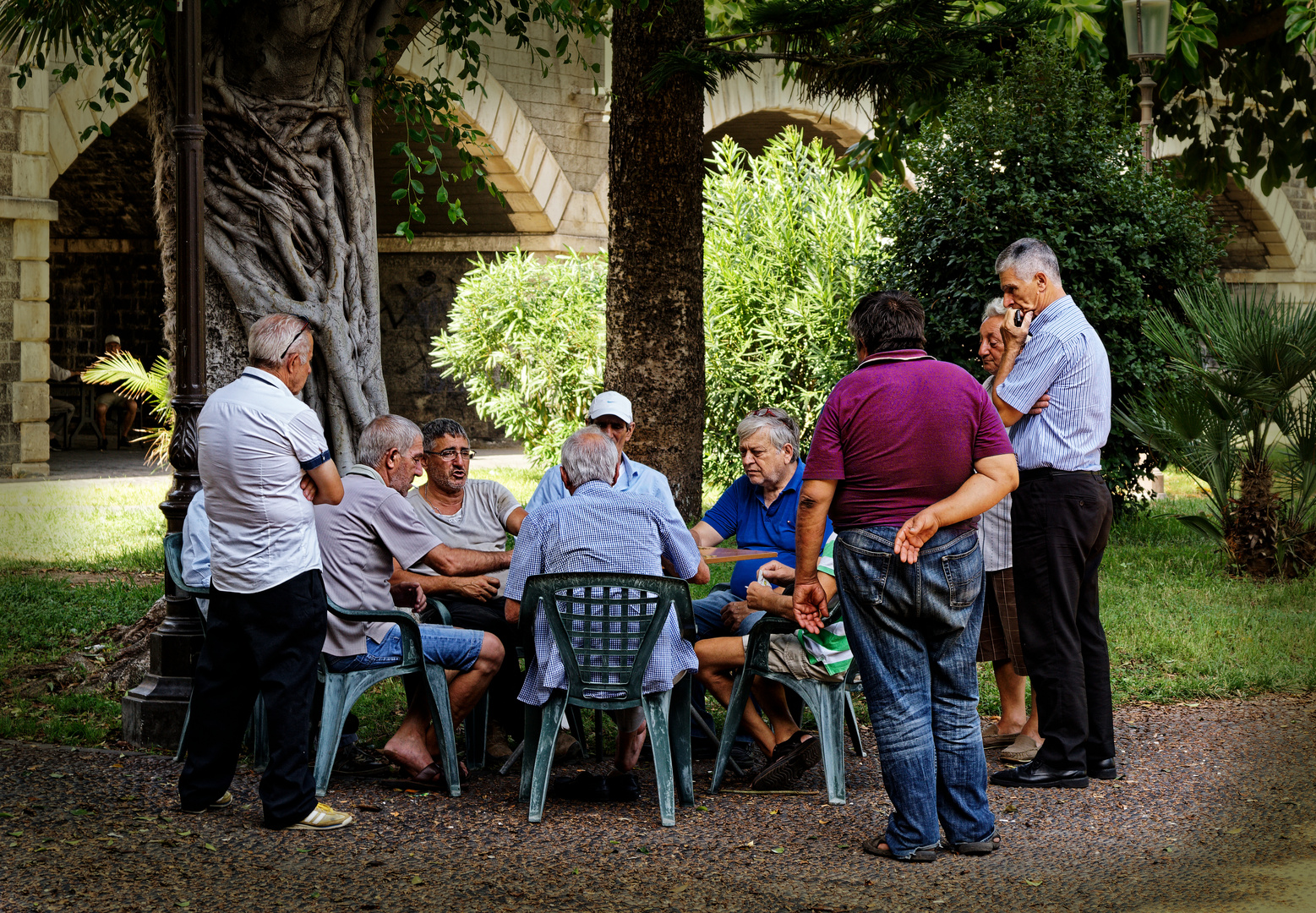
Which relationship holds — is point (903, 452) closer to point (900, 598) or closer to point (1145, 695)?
point (900, 598)

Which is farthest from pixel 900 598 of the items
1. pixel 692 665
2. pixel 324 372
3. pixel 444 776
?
pixel 324 372

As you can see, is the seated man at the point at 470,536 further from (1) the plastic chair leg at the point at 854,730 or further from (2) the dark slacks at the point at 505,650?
(1) the plastic chair leg at the point at 854,730

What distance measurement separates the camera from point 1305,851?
4215 millimetres

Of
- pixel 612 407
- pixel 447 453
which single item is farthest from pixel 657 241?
pixel 447 453

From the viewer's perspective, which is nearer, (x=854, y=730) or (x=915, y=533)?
(x=915, y=533)

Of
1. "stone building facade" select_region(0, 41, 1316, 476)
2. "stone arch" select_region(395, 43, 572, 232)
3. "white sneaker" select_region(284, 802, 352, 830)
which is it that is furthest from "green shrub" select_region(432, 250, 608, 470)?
"white sneaker" select_region(284, 802, 352, 830)

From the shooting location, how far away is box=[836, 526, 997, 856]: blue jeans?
4.09m

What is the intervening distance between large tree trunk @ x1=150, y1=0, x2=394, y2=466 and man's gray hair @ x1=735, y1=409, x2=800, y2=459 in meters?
2.54

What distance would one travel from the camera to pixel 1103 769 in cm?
500

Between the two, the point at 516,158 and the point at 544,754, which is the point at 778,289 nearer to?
the point at 516,158

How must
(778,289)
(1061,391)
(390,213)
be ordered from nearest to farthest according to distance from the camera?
(1061,391)
(778,289)
(390,213)

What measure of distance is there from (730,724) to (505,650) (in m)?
0.94

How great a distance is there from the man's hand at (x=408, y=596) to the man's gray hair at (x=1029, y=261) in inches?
96.5

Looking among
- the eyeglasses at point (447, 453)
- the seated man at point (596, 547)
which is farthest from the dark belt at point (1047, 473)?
the eyeglasses at point (447, 453)
